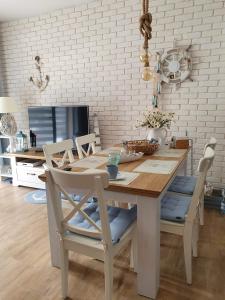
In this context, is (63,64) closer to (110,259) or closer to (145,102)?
(145,102)

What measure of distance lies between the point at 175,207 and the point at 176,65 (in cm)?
189

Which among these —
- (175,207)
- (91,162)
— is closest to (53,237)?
(91,162)

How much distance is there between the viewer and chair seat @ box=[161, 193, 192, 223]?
1573 millimetres

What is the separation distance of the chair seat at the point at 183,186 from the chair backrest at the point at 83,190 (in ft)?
2.98

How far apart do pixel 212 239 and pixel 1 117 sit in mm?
3227

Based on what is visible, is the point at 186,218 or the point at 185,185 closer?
the point at 186,218

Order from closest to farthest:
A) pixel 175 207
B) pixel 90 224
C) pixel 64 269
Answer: pixel 90 224 → pixel 64 269 → pixel 175 207

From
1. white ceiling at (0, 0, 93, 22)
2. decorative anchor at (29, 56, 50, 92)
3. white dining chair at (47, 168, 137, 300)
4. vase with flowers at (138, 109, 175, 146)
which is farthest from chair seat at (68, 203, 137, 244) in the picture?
white ceiling at (0, 0, 93, 22)

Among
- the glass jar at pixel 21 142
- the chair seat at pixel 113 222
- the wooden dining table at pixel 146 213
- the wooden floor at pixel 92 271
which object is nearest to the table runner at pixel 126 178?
the wooden dining table at pixel 146 213

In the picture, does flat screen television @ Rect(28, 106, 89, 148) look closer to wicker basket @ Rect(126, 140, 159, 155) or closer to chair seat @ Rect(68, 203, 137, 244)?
wicker basket @ Rect(126, 140, 159, 155)

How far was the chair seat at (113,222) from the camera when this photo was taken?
54.9 inches

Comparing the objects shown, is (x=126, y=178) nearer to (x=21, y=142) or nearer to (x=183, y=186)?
(x=183, y=186)

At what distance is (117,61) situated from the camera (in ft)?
10.4

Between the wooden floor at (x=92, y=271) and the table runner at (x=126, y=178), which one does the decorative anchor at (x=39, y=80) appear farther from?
the table runner at (x=126, y=178)
